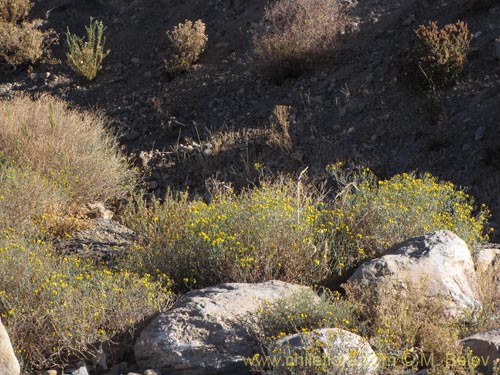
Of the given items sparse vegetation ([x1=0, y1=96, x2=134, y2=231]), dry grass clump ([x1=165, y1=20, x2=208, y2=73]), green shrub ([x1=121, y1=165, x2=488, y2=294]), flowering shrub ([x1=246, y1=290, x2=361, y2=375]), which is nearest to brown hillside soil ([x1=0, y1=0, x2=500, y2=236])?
dry grass clump ([x1=165, y1=20, x2=208, y2=73])

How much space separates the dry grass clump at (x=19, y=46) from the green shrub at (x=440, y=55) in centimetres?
702

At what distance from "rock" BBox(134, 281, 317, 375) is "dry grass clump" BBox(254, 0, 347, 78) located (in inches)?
263

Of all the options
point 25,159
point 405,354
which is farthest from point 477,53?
point 405,354

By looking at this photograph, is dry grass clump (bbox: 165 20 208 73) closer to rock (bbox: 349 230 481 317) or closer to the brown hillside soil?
the brown hillside soil

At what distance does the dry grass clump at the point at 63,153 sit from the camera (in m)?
8.37

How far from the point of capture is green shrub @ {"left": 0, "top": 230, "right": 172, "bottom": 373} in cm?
486

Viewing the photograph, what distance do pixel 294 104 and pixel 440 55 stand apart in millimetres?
2125

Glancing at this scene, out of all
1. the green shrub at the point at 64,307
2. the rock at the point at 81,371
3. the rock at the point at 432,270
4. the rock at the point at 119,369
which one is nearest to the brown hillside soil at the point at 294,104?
the rock at the point at 432,270

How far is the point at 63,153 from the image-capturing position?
855 cm

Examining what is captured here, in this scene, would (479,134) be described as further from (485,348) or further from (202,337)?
(202,337)

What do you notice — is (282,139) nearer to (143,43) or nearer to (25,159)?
(25,159)

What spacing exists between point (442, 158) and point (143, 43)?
661 cm

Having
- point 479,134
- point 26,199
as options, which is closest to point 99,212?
point 26,199

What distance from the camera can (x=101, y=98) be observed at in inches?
495
